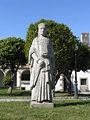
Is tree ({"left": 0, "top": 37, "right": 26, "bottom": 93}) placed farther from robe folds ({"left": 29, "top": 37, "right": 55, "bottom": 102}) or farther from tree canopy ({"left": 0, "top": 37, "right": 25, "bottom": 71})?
robe folds ({"left": 29, "top": 37, "right": 55, "bottom": 102})

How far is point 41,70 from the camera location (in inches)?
402

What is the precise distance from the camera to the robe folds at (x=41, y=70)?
10070mm

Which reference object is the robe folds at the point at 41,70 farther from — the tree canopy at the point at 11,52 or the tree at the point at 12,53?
the tree canopy at the point at 11,52

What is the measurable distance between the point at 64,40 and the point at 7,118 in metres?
16.0

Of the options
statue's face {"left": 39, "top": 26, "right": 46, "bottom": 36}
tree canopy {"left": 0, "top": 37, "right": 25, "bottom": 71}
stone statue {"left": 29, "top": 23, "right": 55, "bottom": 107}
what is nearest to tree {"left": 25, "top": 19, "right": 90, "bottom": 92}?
tree canopy {"left": 0, "top": 37, "right": 25, "bottom": 71}

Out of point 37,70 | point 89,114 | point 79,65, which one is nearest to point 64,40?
point 79,65

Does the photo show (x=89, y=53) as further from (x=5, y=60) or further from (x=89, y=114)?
(x=89, y=114)

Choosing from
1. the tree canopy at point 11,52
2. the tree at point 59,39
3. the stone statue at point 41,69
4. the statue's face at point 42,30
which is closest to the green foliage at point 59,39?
the tree at point 59,39

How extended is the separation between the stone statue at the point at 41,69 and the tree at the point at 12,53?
774 inches

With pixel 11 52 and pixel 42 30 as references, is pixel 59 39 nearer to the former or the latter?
pixel 11 52

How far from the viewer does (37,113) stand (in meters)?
8.58

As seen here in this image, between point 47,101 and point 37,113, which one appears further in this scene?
point 47,101

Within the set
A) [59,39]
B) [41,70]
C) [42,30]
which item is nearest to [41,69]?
[41,70]

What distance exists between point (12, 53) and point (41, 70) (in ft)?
67.0
